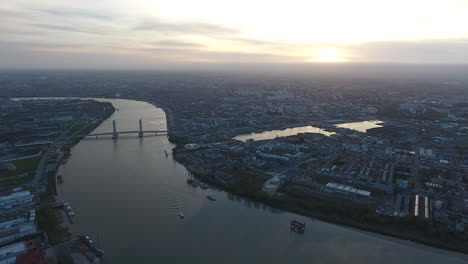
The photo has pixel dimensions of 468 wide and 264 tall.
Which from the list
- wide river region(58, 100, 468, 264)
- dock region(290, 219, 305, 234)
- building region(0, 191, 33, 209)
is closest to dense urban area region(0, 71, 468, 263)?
building region(0, 191, 33, 209)

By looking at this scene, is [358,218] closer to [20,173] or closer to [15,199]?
[15,199]

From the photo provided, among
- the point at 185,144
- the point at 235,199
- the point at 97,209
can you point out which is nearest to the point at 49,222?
the point at 97,209

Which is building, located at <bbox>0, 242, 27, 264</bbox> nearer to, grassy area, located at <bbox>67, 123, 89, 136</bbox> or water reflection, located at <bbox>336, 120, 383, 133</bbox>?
grassy area, located at <bbox>67, 123, 89, 136</bbox>

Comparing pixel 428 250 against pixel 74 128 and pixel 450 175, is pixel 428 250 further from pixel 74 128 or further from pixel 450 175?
pixel 74 128

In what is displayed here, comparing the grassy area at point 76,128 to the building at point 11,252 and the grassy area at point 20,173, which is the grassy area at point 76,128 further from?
the building at point 11,252

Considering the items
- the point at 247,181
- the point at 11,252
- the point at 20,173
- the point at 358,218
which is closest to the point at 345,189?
the point at 358,218
